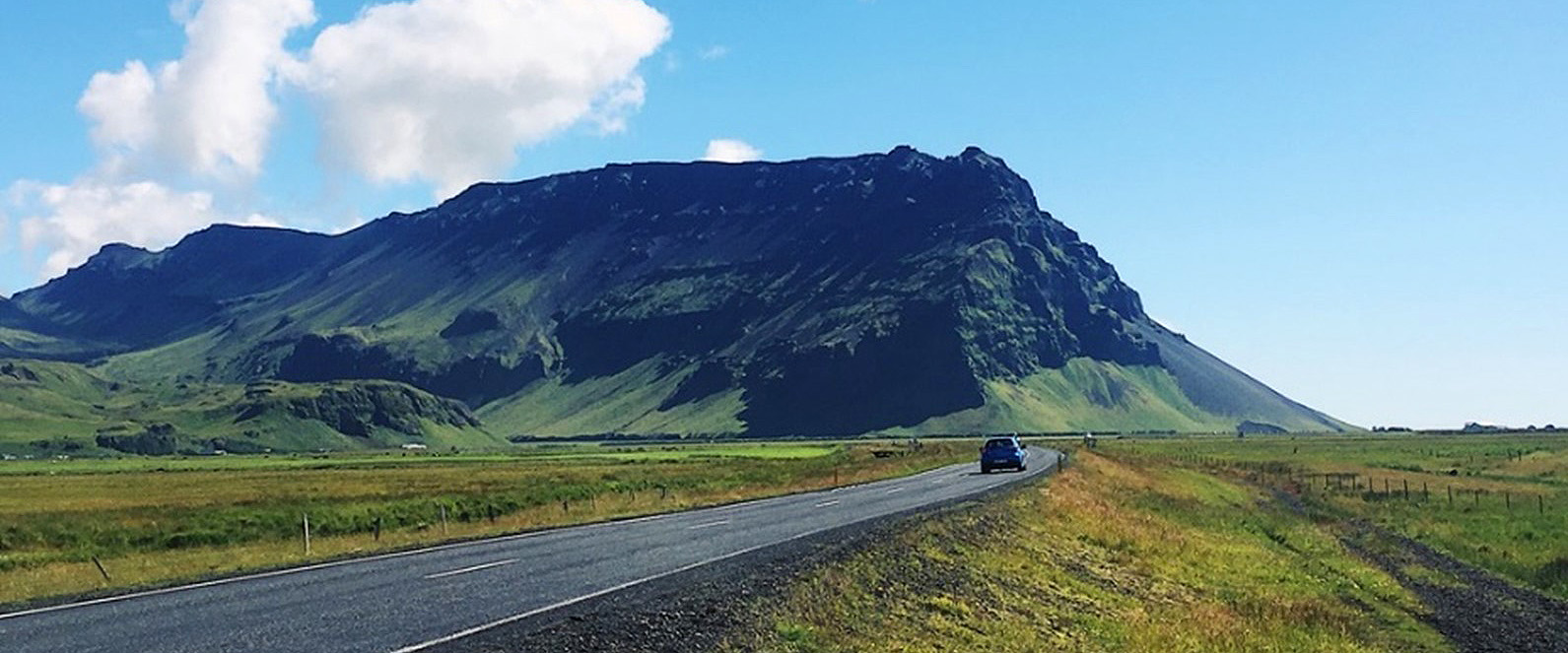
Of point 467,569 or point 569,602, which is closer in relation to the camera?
point 569,602

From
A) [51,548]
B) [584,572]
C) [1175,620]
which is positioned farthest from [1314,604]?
[51,548]

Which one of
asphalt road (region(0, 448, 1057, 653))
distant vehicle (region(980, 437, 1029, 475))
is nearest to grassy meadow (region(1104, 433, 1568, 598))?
distant vehicle (region(980, 437, 1029, 475))

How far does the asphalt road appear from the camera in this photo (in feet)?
61.1

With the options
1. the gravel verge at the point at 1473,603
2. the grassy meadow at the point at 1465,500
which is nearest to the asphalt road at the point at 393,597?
the gravel verge at the point at 1473,603

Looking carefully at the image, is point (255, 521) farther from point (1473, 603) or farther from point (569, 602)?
point (1473, 603)

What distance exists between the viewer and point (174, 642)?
60.1 ft

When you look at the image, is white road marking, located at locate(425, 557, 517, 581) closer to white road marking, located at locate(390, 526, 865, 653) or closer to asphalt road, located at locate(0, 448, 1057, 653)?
asphalt road, located at locate(0, 448, 1057, 653)

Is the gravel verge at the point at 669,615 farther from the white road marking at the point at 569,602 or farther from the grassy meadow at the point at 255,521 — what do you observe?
the grassy meadow at the point at 255,521

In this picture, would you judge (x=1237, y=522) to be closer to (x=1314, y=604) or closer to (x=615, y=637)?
(x=1314, y=604)

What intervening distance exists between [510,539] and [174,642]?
20.6 metres

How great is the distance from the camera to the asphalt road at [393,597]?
61.1 ft

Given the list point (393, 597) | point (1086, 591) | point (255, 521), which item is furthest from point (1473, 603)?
point (255, 521)

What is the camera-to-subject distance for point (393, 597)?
77.0ft

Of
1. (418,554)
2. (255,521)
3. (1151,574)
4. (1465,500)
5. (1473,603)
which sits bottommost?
(1473,603)
